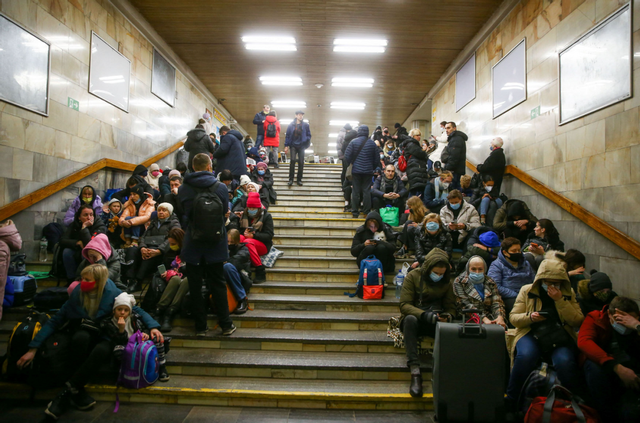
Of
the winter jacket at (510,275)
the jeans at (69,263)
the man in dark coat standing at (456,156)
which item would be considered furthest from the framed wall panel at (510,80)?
the jeans at (69,263)

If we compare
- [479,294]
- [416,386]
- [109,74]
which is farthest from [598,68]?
[109,74]

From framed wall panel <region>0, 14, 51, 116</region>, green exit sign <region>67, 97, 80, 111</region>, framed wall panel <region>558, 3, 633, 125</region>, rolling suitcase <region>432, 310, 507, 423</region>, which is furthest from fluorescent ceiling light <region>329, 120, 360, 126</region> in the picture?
rolling suitcase <region>432, 310, 507, 423</region>

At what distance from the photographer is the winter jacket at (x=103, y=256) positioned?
4064 mm

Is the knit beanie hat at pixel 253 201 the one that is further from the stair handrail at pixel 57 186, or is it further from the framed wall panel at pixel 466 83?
the framed wall panel at pixel 466 83

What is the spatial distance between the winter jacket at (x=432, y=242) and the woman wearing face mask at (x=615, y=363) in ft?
7.53

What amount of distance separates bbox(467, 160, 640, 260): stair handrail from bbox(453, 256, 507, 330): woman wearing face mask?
1.50 metres

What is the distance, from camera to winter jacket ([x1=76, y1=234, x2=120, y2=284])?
13.3 ft

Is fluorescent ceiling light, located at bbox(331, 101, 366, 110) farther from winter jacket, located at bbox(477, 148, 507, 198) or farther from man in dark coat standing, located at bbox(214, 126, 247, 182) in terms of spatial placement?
winter jacket, located at bbox(477, 148, 507, 198)

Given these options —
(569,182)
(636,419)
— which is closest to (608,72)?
(569,182)

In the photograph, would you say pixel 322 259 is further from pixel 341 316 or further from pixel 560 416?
pixel 560 416

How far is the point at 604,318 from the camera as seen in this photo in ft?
9.91

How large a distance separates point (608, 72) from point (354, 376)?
4735 mm

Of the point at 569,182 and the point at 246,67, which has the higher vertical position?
the point at 246,67

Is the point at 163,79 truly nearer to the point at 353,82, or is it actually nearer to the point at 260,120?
the point at 260,120
